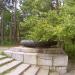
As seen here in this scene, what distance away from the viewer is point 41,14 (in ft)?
32.6

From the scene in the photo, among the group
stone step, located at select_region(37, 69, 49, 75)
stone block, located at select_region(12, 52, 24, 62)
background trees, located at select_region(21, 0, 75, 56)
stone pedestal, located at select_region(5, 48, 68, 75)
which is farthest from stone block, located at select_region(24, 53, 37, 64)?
background trees, located at select_region(21, 0, 75, 56)

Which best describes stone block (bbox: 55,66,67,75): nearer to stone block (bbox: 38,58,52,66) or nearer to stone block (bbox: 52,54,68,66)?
stone block (bbox: 52,54,68,66)

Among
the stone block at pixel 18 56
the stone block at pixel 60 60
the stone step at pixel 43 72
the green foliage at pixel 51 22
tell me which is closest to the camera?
the green foliage at pixel 51 22

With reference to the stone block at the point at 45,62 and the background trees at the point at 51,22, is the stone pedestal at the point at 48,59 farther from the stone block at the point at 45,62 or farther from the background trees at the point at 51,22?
the background trees at the point at 51,22

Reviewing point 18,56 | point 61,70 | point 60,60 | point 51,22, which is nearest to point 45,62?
point 60,60

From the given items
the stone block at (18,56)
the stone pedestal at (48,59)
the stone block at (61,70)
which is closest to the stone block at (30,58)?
the stone pedestal at (48,59)

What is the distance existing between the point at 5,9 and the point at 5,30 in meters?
1.93

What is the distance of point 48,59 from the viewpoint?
9133 mm

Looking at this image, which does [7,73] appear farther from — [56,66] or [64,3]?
[64,3]

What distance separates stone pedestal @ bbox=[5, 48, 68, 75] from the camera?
29.8 feet

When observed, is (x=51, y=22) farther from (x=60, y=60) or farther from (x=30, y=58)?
(x=30, y=58)

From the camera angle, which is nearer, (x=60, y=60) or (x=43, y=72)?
(x=43, y=72)

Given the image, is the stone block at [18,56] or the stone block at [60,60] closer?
the stone block at [60,60]

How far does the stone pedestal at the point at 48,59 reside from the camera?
908 cm
